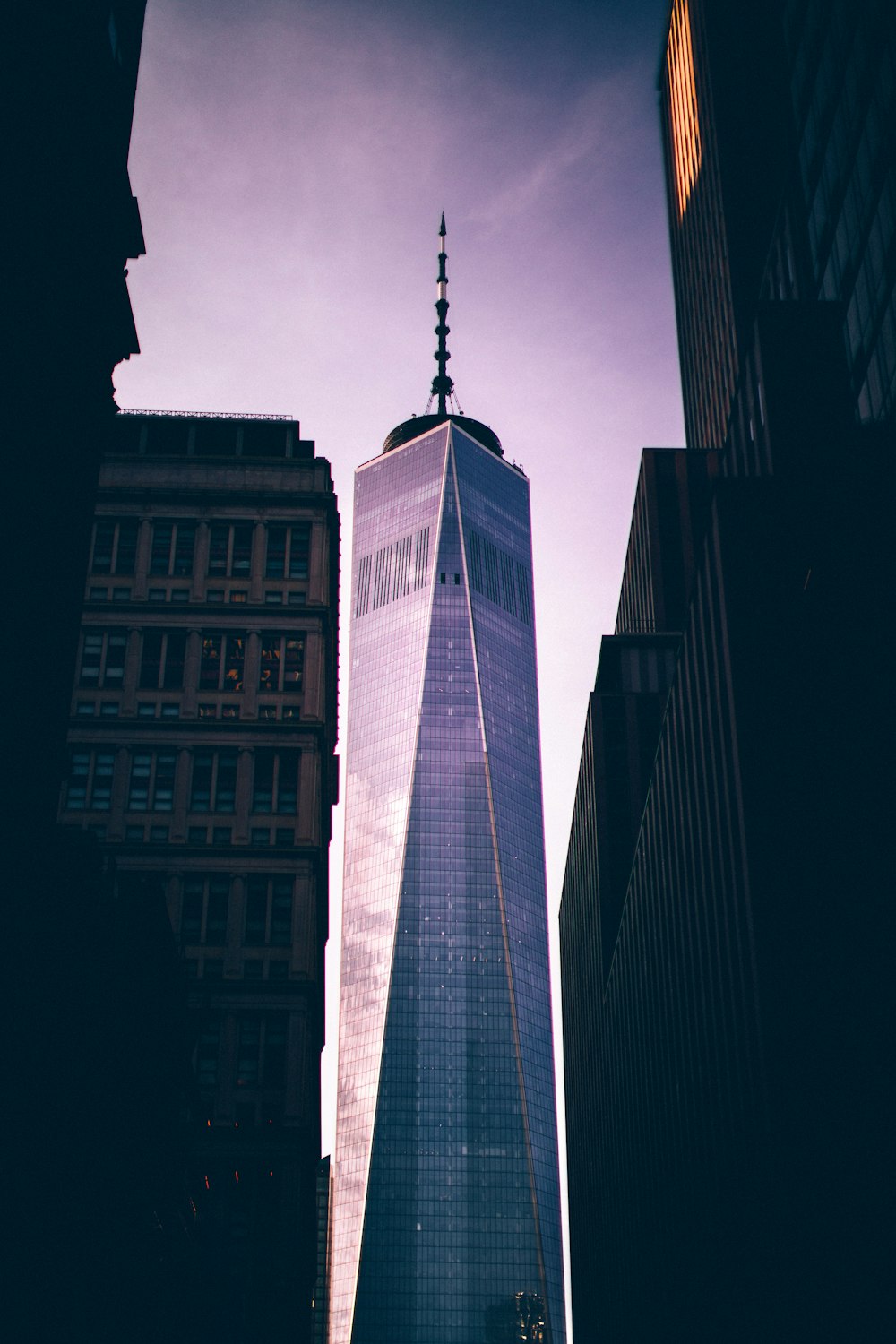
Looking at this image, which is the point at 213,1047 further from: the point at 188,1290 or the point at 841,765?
the point at 841,765

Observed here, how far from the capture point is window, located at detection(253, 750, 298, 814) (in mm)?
84938

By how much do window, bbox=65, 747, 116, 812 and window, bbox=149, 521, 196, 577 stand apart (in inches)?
548

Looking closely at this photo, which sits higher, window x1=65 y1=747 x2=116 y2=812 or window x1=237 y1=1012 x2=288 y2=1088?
window x1=65 y1=747 x2=116 y2=812

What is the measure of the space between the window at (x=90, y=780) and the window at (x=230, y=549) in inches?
584

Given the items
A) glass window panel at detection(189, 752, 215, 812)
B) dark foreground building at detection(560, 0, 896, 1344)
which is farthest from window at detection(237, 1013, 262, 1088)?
dark foreground building at detection(560, 0, 896, 1344)

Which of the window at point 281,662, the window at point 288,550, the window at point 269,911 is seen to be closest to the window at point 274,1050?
the window at point 269,911

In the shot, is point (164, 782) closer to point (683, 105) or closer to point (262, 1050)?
point (262, 1050)

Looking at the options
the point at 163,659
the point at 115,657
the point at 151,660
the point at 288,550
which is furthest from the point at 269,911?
the point at 288,550

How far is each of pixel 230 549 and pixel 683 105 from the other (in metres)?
79.7

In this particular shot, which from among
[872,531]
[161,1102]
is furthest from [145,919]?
[872,531]

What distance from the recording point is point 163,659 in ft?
293

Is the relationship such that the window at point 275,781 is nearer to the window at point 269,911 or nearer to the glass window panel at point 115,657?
the window at point 269,911

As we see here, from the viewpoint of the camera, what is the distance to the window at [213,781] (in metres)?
84.6

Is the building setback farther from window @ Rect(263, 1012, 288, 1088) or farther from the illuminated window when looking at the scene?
the illuminated window
